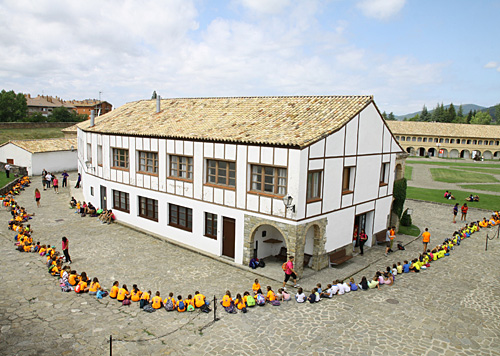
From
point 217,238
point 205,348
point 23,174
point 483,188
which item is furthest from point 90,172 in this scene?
point 483,188

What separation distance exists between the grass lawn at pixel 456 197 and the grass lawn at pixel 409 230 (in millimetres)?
10787

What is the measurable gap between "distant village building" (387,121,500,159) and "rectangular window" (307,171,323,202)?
246 feet

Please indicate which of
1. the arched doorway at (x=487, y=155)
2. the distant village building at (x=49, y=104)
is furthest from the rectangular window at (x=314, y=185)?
the distant village building at (x=49, y=104)

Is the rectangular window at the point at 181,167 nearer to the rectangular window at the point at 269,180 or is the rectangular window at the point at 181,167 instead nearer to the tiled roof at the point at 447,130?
the rectangular window at the point at 269,180

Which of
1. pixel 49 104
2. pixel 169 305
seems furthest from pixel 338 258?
pixel 49 104

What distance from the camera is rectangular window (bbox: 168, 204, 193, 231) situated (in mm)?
20734

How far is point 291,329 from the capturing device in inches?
479

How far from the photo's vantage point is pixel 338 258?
61.3ft

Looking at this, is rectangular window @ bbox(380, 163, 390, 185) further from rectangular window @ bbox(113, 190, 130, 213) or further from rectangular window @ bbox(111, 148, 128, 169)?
rectangular window @ bbox(113, 190, 130, 213)

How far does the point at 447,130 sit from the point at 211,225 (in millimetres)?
81643

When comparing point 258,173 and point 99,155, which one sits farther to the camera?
point 99,155

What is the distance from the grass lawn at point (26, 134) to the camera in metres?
60.4

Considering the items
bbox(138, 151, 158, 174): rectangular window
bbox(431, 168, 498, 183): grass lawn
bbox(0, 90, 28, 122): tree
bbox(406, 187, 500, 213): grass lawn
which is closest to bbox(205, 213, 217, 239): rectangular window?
bbox(138, 151, 158, 174): rectangular window

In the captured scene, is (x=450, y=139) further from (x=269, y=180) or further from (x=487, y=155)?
(x=269, y=180)
